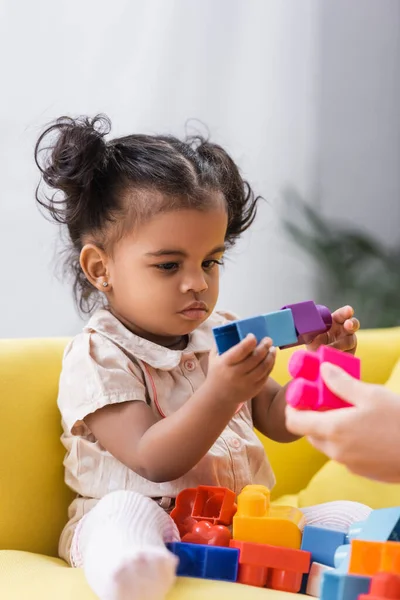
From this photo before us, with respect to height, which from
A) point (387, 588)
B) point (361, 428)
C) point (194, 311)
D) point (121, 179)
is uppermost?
point (121, 179)

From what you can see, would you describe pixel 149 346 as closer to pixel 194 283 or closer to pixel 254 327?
pixel 194 283

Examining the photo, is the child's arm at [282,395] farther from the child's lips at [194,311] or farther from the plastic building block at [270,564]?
the plastic building block at [270,564]

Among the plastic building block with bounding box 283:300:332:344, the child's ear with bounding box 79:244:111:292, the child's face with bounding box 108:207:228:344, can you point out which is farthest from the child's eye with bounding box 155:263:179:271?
the plastic building block with bounding box 283:300:332:344

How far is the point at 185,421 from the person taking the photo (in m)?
0.93

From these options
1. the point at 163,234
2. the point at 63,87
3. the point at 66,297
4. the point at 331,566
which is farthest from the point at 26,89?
the point at 331,566

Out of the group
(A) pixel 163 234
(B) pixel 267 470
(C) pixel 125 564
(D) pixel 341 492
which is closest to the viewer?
(C) pixel 125 564

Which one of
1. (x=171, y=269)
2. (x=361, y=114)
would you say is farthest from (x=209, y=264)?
(x=361, y=114)

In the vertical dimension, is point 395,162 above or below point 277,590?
above

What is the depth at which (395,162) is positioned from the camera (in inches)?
96.6

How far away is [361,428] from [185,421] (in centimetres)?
28

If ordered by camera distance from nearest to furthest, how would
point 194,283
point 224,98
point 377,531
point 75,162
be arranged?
point 377,531, point 194,283, point 75,162, point 224,98

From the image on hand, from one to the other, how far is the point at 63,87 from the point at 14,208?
30 cm

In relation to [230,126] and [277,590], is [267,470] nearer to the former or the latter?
[277,590]

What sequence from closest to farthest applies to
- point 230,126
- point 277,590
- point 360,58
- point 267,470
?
point 277,590 < point 267,470 < point 230,126 < point 360,58
